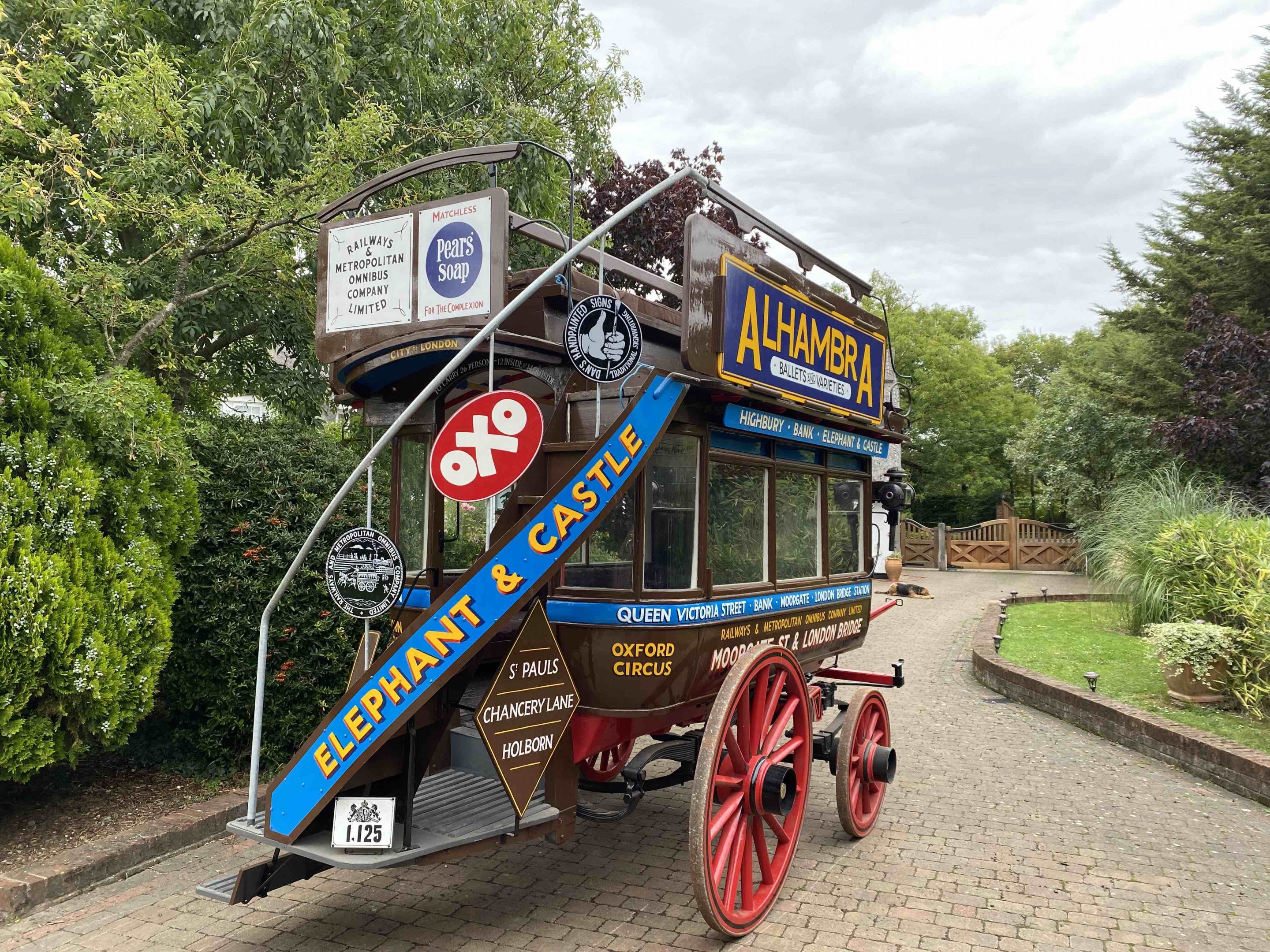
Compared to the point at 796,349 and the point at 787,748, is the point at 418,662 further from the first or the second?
the point at 796,349

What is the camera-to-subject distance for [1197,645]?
8.27m

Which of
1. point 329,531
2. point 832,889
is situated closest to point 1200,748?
point 832,889

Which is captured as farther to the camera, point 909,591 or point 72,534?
point 909,591

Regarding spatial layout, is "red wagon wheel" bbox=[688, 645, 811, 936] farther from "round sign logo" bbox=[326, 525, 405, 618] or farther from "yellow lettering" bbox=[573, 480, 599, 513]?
"round sign logo" bbox=[326, 525, 405, 618]

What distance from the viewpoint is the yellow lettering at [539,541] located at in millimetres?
3627

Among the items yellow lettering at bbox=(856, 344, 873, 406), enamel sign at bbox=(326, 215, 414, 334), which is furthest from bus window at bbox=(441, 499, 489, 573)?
yellow lettering at bbox=(856, 344, 873, 406)

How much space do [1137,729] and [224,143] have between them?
30.6ft

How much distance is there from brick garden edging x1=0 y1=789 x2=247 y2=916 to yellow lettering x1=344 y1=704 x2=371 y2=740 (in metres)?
2.33

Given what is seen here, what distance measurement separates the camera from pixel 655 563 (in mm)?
4297

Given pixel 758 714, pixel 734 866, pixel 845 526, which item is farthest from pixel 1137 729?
pixel 734 866

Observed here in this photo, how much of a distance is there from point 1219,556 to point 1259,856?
15.2 ft

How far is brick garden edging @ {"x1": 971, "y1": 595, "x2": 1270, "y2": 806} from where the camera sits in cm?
661

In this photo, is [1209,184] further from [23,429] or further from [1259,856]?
[23,429]

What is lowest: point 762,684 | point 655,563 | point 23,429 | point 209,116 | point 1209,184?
point 762,684
